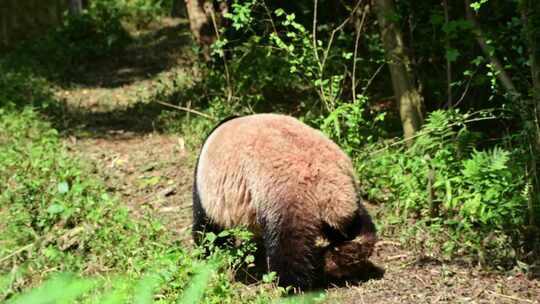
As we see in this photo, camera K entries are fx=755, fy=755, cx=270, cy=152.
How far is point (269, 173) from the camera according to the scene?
Result: 15.4ft

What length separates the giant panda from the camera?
14.9 ft

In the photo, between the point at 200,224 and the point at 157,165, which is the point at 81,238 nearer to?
the point at 200,224

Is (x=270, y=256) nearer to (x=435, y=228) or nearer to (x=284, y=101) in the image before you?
(x=435, y=228)

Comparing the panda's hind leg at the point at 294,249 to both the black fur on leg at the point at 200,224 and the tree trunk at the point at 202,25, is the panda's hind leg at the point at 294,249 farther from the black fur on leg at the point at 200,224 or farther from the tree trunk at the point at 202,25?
the tree trunk at the point at 202,25

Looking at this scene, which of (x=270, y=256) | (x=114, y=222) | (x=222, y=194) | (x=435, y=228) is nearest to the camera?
(x=270, y=256)

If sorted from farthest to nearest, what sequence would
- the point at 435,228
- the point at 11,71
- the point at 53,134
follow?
1. the point at 11,71
2. the point at 53,134
3. the point at 435,228

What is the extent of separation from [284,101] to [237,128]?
414 cm

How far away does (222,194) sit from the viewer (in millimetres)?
5035

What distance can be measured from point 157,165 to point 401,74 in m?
2.77

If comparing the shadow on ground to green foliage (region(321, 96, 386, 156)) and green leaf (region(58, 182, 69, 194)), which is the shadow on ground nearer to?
green leaf (region(58, 182, 69, 194))

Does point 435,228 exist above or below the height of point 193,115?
below

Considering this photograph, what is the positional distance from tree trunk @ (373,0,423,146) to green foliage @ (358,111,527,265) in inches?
24.3

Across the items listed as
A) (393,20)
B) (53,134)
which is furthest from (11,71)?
(393,20)

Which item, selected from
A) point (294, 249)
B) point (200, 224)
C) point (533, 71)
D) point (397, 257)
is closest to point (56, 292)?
point (294, 249)
